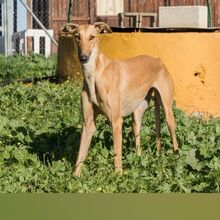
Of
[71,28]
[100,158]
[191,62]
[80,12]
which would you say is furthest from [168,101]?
[80,12]

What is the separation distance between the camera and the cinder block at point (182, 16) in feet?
40.9

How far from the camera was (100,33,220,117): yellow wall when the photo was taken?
1112 centimetres

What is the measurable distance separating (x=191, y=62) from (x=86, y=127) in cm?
433

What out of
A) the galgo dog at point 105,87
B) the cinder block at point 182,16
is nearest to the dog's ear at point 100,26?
the galgo dog at point 105,87

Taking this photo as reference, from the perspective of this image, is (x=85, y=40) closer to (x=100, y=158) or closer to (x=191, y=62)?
(x=100, y=158)

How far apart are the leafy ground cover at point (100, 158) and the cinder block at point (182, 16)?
3022 mm

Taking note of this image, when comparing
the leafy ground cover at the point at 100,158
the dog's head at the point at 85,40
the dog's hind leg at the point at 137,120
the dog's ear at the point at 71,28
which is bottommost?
the leafy ground cover at the point at 100,158

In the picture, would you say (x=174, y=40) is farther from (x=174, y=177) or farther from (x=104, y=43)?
(x=174, y=177)

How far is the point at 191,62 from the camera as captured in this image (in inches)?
441

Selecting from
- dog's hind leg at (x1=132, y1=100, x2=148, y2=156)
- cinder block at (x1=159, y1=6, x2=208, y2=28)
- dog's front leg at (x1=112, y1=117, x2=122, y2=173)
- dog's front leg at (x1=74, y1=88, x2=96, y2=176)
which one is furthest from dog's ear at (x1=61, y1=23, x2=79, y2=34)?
cinder block at (x1=159, y1=6, x2=208, y2=28)

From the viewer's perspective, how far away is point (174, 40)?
1123cm

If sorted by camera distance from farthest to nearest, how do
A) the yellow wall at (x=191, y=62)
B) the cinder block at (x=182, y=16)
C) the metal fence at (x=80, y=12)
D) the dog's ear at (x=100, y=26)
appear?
the metal fence at (x=80, y=12) < the cinder block at (x=182, y=16) < the yellow wall at (x=191, y=62) < the dog's ear at (x=100, y=26)

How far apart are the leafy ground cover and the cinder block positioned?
302 centimetres

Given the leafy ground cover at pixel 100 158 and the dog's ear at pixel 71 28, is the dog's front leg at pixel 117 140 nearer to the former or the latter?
the leafy ground cover at pixel 100 158
